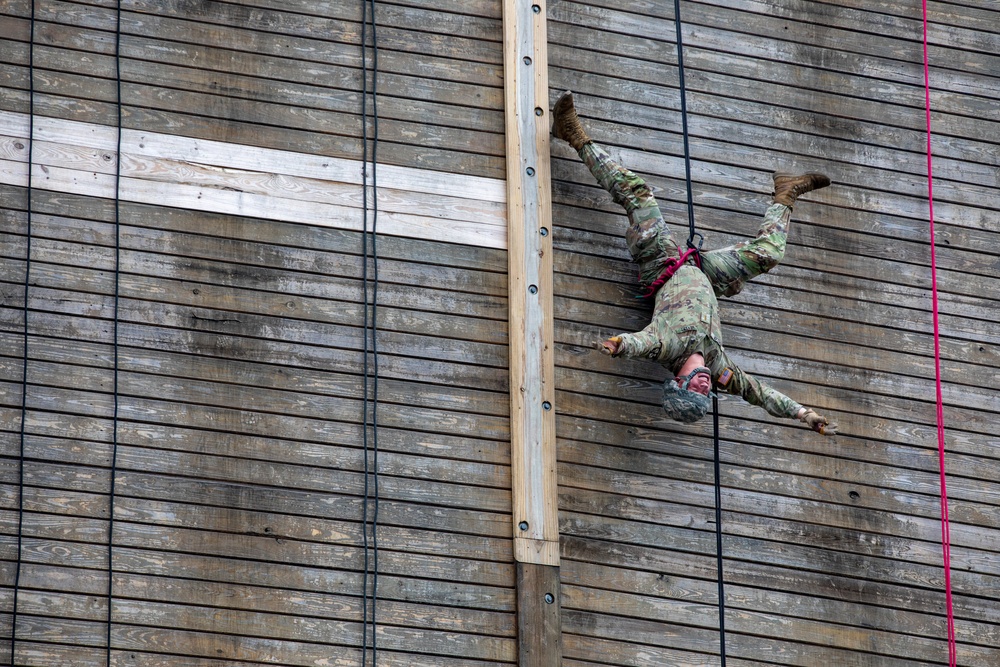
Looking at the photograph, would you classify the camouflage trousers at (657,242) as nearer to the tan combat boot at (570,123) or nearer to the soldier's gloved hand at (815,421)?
the tan combat boot at (570,123)

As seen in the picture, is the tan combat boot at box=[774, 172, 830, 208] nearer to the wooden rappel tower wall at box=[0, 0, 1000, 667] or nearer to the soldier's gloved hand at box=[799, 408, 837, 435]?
the wooden rappel tower wall at box=[0, 0, 1000, 667]

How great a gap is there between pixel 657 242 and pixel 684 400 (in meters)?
0.91

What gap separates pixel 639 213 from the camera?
27.1 feet

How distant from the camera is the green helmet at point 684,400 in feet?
25.8

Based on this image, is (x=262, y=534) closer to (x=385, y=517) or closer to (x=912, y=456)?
(x=385, y=517)

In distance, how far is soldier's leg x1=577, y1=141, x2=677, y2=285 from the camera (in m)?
8.23

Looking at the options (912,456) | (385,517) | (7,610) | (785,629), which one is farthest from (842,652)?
(7,610)

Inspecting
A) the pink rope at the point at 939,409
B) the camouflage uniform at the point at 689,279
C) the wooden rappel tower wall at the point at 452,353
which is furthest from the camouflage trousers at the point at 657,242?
the pink rope at the point at 939,409

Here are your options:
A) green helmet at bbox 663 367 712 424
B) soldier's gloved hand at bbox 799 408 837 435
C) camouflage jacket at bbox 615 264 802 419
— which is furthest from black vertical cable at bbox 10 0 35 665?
soldier's gloved hand at bbox 799 408 837 435

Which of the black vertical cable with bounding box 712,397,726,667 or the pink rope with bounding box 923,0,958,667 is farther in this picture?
the pink rope with bounding box 923,0,958,667

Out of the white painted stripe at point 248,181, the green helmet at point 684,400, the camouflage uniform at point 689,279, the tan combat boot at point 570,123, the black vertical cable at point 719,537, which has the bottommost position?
the black vertical cable at point 719,537

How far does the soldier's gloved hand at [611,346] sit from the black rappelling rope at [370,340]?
49.8 inches

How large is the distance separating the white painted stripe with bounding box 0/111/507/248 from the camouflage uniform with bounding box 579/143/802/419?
27.8 inches

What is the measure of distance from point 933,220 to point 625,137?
1.96 meters
